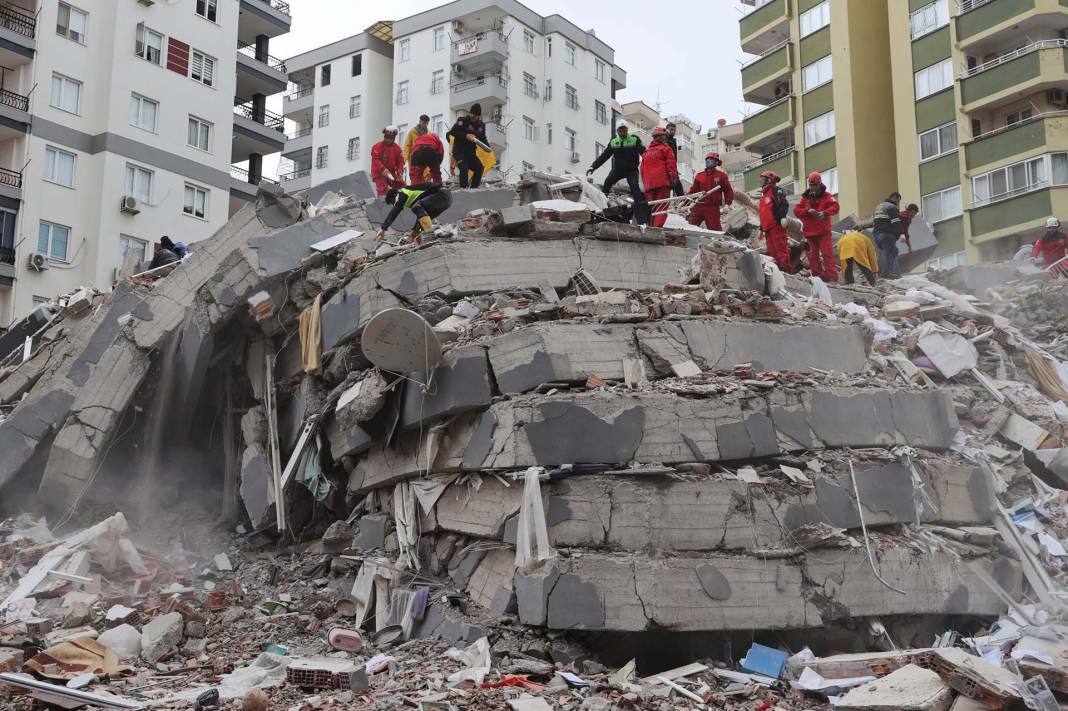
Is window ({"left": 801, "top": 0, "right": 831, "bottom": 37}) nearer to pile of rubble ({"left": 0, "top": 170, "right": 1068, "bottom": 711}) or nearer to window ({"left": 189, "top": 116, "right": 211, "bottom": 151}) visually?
window ({"left": 189, "top": 116, "right": 211, "bottom": 151})

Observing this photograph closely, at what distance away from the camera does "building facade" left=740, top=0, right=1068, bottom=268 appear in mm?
26391

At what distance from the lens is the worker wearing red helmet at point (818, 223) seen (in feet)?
44.1

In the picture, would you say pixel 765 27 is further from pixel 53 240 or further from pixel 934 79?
pixel 53 240

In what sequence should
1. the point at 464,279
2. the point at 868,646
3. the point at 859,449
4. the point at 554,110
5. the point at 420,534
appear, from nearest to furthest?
the point at 868,646, the point at 859,449, the point at 420,534, the point at 464,279, the point at 554,110

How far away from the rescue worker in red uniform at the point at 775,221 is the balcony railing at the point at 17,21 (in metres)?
21.3

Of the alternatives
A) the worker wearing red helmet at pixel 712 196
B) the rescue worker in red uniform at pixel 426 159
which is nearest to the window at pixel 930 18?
the worker wearing red helmet at pixel 712 196

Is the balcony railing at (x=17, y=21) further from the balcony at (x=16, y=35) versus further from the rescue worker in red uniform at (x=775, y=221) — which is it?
the rescue worker in red uniform at (x=775, y=221)

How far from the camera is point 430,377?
8.31 meters

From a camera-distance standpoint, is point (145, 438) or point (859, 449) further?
point (145, 438)

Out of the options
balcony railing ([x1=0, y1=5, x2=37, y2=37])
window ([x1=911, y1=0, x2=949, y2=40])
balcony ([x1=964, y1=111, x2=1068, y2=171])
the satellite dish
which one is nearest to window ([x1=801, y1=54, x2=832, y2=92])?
window ([x1=911, y1=0, x2=949, y2=40])

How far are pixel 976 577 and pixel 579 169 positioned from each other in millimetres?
36802

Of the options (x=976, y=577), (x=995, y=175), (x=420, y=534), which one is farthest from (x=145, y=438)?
(x=995, y=175)

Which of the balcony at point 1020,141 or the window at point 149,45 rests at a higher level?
the window at point 149,45

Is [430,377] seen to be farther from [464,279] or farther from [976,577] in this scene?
[976,577]
